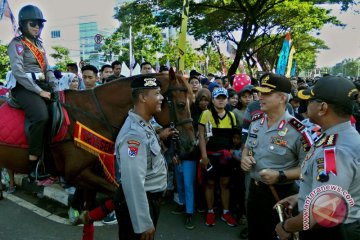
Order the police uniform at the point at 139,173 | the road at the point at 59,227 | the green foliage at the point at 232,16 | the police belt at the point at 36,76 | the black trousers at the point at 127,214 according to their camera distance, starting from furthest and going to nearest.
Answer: the green foliage at the point at 232,16
the road at the point at 59,227
the police belt at the point at 36,76
the black trousers at the point at 127,214
the police uniform at the point at 139,173

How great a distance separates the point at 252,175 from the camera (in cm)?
343

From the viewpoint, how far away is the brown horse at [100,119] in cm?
414

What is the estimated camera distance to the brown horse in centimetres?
414

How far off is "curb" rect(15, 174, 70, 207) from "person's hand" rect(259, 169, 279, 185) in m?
4.01

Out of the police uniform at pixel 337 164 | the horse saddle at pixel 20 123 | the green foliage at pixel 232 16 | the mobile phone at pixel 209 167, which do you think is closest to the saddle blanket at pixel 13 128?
the horse saddle at pixel 20 123

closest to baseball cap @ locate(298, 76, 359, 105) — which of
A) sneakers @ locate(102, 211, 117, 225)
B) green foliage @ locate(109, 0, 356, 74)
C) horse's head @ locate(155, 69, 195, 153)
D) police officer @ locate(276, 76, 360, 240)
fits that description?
police officer @ locate(276, 76, 360, 240)

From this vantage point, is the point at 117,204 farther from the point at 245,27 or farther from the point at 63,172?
the point at 245,27

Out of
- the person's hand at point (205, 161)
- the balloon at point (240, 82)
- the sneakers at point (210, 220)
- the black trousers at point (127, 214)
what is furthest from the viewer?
the balloon at point (240, 82)

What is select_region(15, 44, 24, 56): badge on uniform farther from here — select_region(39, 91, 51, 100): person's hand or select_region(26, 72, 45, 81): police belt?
select_region(39, 91, 51, 100): person's hand

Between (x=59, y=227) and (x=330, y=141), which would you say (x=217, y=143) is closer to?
(x=59, y=227)

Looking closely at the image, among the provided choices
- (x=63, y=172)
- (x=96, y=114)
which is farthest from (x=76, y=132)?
(x=63, y=172)

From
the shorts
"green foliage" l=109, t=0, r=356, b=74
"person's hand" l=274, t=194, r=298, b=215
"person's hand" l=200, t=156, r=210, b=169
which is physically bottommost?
the shorts

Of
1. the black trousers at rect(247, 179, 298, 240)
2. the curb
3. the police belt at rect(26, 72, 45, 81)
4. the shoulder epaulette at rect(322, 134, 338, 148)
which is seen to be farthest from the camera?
the curb

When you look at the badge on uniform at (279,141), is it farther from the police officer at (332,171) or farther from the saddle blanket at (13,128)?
the saddle blanket at (13,128)
